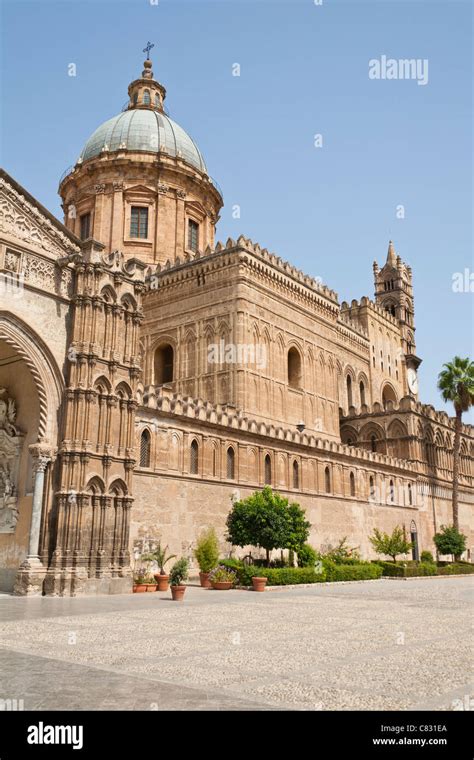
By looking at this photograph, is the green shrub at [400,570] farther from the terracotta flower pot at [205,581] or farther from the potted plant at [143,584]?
the potted plant at [143,584]

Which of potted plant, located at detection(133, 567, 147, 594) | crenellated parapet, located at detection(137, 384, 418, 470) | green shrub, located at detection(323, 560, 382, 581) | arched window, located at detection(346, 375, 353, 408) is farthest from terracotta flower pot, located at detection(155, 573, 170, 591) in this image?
arched window, located at detection(346, 375, 353, 408)

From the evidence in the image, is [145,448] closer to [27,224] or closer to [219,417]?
[219,417]

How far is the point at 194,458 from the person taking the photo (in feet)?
Answer: 87.0

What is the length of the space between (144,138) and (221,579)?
107 ft

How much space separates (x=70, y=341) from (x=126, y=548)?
20.9 feet

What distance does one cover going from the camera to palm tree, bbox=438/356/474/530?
145 ft

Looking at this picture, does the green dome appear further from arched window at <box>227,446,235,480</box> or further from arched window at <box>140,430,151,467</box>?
arched window at <box>140,430,151,467</box>

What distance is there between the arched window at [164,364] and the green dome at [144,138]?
42.9 feet

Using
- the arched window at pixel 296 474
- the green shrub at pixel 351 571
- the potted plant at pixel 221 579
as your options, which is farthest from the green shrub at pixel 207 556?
the arched window at pixel 296 474

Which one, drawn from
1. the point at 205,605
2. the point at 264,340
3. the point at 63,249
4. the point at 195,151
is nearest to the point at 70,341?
the point at 63,249

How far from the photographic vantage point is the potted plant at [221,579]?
2072cm

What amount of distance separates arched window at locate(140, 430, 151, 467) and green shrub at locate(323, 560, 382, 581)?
762cm
